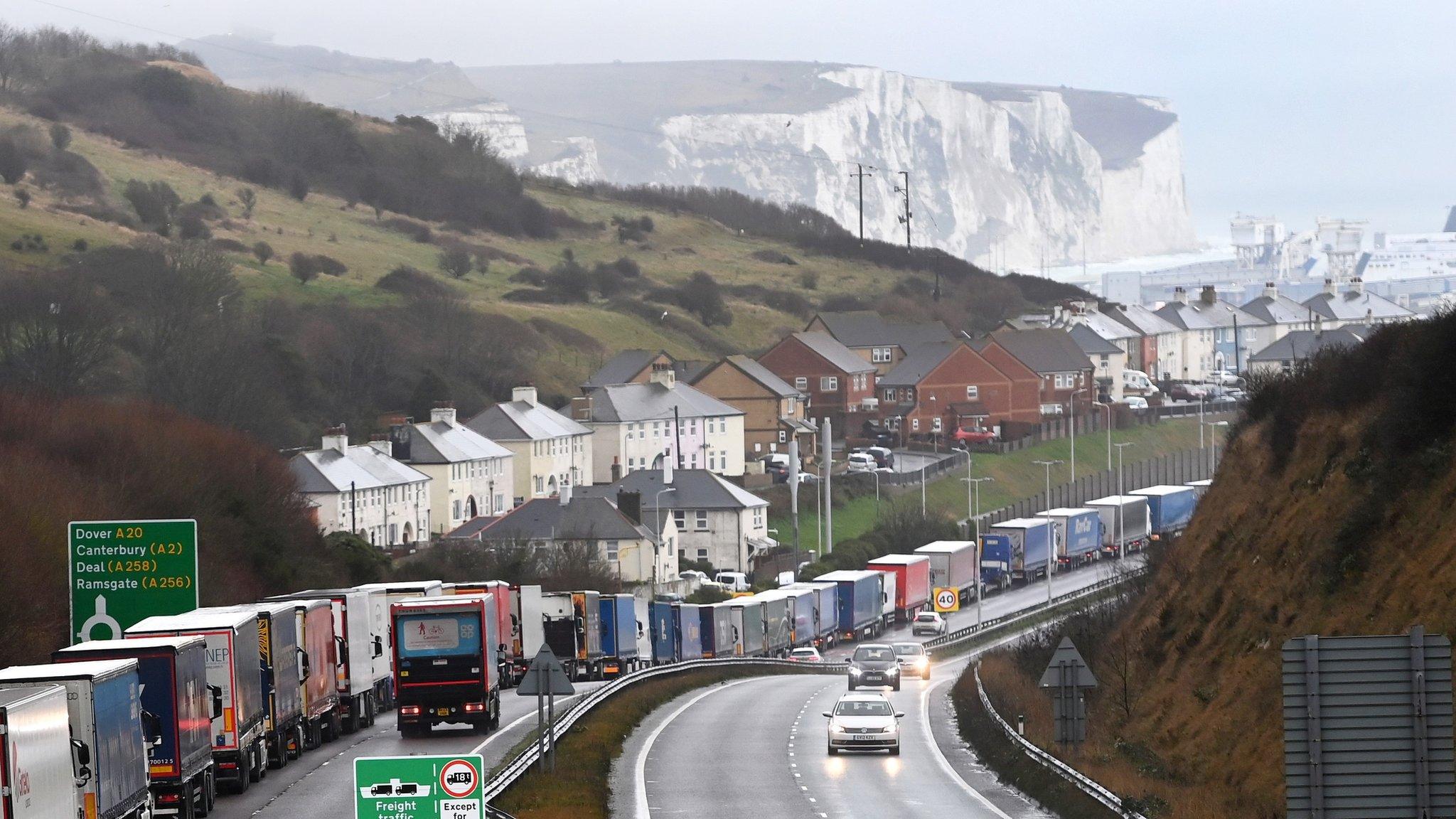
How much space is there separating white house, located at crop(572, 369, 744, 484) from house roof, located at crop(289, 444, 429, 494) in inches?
900

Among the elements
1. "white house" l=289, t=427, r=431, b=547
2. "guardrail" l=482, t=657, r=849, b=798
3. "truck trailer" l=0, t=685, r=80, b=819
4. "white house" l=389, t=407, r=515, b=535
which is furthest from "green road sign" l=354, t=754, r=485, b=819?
"white house" l=389, t=407, r=515, b=535

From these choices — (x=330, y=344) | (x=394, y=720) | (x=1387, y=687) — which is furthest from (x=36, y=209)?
(x=1387, y=687)

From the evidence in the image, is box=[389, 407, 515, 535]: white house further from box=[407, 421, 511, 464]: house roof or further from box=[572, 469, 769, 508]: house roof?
box=[572, 469, 769, 508]: house roof

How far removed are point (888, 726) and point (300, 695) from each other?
Answer: 10.5 metres

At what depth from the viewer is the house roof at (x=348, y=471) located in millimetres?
89125

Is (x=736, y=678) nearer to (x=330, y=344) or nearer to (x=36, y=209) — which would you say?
(x=330, y=344)

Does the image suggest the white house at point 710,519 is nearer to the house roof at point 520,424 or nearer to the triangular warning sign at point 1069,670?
the house roof at point 520,424

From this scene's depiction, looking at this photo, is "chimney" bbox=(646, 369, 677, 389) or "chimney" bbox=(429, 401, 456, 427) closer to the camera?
"chimney" bbox=(429, 401, 456, 427)

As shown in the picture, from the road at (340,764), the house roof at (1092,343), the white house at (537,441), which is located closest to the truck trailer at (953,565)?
the white house at (537,441)

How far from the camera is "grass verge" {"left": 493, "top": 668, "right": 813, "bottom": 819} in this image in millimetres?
27062

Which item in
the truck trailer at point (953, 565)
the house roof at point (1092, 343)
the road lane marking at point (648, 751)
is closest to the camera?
the road lane marking at point (648, 751)

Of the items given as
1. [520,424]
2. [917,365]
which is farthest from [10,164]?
[917,365]

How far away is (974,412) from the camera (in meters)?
141

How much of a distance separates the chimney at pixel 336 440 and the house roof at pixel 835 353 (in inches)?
2208
